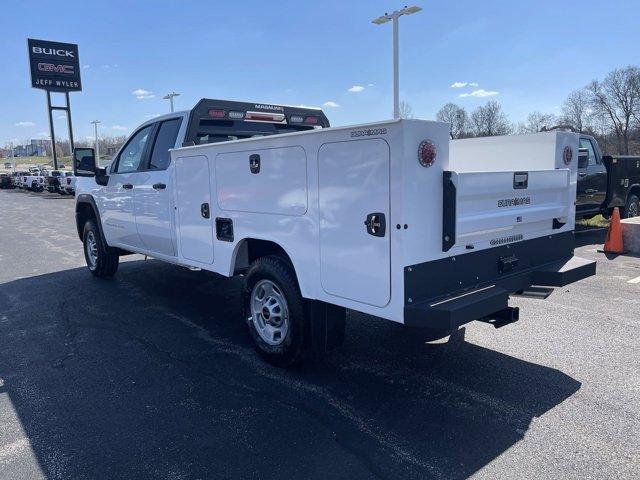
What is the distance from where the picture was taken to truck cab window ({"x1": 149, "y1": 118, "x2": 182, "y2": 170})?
574 centimetres

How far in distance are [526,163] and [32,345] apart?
5100mm

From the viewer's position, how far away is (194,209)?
5113 mm

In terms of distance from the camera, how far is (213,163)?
4703mm

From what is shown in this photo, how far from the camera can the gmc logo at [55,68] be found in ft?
151

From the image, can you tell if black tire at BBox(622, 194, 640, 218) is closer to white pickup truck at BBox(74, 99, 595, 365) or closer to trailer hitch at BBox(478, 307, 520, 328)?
white pickup truck at BBox(74, 99, 595, 365)

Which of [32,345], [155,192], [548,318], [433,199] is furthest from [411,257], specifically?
[32,345]

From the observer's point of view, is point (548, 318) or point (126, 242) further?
point (126, 242)

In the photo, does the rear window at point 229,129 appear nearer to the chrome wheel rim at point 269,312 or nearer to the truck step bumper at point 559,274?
the chrome wheel rim at point 269,312

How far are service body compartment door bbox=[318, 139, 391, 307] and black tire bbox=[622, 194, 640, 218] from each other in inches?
439

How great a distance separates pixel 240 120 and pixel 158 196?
1330mm

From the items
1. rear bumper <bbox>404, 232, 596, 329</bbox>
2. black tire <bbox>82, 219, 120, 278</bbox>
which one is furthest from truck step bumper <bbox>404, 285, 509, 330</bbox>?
black tire <bbox>82, 219, 120, 278</bbox>

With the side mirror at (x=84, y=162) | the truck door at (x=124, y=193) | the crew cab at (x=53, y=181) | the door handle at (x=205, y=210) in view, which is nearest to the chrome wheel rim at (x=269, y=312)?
the door handle at (x=205, y=210)

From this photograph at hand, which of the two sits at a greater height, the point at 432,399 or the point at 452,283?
the point at 452,283

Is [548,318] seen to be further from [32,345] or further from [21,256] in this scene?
[21,256]
